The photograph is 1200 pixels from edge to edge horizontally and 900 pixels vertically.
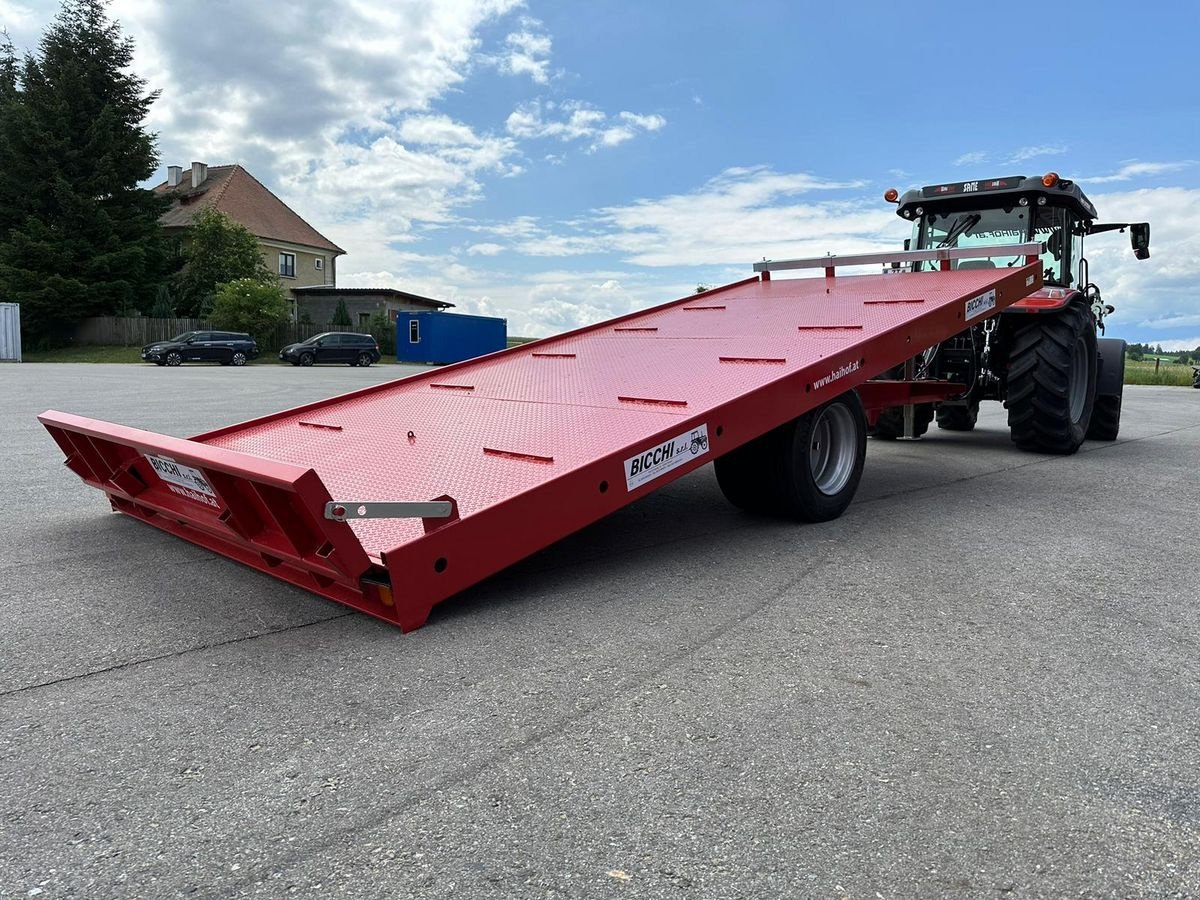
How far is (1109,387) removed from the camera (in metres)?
9.56

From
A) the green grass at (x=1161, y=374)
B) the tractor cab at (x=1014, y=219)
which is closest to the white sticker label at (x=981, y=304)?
→ the tractor cab at (x=1014, y=219)

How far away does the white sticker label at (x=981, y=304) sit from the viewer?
20.1 feet

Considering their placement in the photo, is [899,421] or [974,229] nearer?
[974,229]

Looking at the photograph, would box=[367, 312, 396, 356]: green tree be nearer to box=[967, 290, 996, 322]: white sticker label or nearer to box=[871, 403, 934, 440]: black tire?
box=[871, 403, 934, 440]: black tire

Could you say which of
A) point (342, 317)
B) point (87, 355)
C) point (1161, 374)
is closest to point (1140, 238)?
point (1161, 374)

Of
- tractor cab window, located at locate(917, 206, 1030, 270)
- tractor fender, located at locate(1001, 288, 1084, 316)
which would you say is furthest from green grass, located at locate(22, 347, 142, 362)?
tractor fender, located at locate(1001, 288, 1084, 316)

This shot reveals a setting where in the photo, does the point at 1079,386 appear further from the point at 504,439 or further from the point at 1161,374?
the point at 1161,374

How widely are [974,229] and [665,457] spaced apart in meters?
6.39

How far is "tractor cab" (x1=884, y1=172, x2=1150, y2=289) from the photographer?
848 cm

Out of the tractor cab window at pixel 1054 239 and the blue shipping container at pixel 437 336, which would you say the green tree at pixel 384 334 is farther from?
the tractor cab window at pixel 1054 239

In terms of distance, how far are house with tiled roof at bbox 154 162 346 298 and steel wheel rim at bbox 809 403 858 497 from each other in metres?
47.8

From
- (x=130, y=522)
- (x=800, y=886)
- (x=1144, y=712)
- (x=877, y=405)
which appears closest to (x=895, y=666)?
(x=1144, y=712)

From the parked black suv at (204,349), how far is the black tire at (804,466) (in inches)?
1247

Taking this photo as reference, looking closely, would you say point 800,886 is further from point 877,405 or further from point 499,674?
point 877,405
